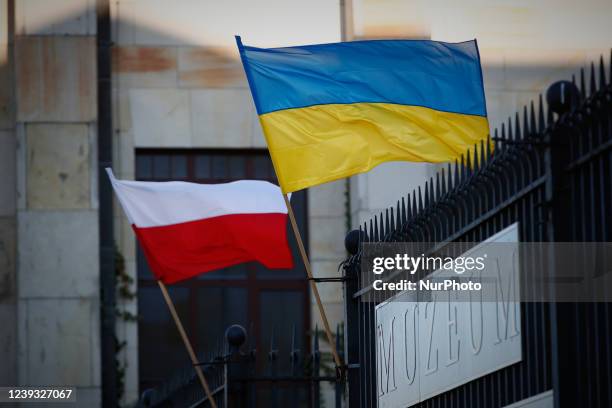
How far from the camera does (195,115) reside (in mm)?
19891

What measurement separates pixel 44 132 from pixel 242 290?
12.5ft

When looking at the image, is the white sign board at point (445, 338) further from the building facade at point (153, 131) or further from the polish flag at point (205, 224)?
the building facade at point (153, 131)

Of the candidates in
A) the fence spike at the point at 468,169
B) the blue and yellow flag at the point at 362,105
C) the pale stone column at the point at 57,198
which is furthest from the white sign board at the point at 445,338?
the pale stone column at the point at 57,198

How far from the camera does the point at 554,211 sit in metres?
6.09

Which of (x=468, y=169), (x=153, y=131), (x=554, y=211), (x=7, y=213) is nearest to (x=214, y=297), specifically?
(x=153, y=131)

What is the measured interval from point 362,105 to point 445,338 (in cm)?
238

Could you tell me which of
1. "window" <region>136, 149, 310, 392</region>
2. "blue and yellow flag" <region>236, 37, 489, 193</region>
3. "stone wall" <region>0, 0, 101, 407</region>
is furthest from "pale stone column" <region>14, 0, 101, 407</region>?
"blue and yellow flag" <region>236, 37, 489, 193</region>

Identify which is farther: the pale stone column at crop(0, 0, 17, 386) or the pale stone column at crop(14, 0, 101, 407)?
the pale stone column at crop(0, 0, 17, 386)

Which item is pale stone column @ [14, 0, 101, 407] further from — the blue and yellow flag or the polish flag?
the blue and yellow flag

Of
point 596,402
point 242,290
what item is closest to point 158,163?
point 242,290

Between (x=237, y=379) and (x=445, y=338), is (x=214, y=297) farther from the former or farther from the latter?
(x=445, y=338)

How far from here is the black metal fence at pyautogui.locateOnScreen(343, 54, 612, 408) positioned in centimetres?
580

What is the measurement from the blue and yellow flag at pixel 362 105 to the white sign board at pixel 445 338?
A: 3.67 feet

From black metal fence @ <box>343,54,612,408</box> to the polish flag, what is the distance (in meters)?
6.82
